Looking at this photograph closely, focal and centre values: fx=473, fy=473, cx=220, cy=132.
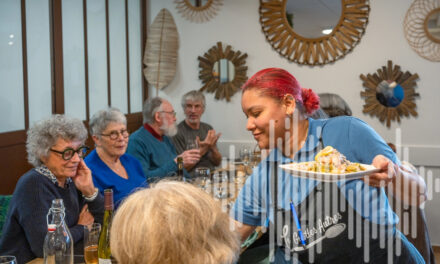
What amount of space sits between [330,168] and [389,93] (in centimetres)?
344

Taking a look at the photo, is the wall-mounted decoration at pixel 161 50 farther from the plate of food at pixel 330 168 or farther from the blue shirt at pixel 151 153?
the plate of food at pixel 330 168

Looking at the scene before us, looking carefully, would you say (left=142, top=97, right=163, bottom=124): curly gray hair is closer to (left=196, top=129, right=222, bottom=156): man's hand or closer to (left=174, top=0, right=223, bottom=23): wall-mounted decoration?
(left=196, top=129, right=222, bottom=156): man's hand

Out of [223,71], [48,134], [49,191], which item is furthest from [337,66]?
[49,191]

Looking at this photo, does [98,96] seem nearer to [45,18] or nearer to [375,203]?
[45,18]

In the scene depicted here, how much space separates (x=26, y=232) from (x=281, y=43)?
3.54 m

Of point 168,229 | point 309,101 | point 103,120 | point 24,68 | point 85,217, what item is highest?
point 24,68

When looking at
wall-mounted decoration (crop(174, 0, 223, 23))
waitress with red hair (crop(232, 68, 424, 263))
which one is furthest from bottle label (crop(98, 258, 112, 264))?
wall-mounted decoration (crop(174, 0, 223, 23))

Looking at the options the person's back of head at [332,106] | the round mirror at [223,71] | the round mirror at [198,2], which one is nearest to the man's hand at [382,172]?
the person's back of head at [332,106]

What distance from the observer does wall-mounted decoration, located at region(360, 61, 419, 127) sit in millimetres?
4613

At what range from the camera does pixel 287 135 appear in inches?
67.4

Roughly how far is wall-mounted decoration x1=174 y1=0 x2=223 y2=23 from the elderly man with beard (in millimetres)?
1488

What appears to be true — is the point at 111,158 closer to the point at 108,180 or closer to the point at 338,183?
the point at 108,180

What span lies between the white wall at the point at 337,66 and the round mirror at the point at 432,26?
8.5 inches

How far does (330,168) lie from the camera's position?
1.54 metres
